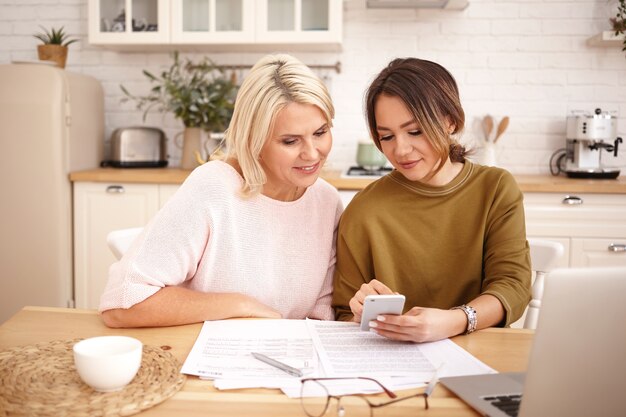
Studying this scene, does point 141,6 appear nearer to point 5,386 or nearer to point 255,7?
point 255,7

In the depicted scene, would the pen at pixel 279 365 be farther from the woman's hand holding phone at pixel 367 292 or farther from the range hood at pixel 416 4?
the range hood at pixel 416 4

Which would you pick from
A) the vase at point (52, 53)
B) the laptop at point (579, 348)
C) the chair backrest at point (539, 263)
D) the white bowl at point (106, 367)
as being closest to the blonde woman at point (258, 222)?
the white bowl at point (106, 367)

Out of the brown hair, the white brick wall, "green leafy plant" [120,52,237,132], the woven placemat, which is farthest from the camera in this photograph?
the white brick wall

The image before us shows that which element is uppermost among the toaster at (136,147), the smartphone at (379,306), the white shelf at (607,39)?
the white shelf at (607,39)

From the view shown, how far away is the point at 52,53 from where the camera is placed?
3.52 meters

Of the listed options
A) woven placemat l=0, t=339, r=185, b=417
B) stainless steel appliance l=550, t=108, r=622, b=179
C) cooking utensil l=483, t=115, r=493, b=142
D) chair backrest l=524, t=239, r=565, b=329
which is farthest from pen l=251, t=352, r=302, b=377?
cooking utensil l=483, t=115, r=493, b=142

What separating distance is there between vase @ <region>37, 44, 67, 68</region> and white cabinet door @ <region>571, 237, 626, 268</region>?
9.16 feet

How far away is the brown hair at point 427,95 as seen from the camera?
1.55m

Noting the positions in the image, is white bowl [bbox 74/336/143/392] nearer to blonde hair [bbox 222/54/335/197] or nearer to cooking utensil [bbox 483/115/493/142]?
blonde hair [bbox 222/54/335/197]

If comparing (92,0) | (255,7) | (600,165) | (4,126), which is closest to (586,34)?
(600,165)

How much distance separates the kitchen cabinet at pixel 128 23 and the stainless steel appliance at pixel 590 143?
2.15 meters

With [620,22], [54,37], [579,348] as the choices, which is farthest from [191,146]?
[579,348]

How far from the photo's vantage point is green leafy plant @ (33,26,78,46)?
3554 millimetres

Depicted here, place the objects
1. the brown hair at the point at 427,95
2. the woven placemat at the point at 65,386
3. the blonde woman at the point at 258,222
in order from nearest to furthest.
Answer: the woven placemat at the point at 65,386
the blonde woman at the point at 258,222
the brown hair at the point at 427,95
